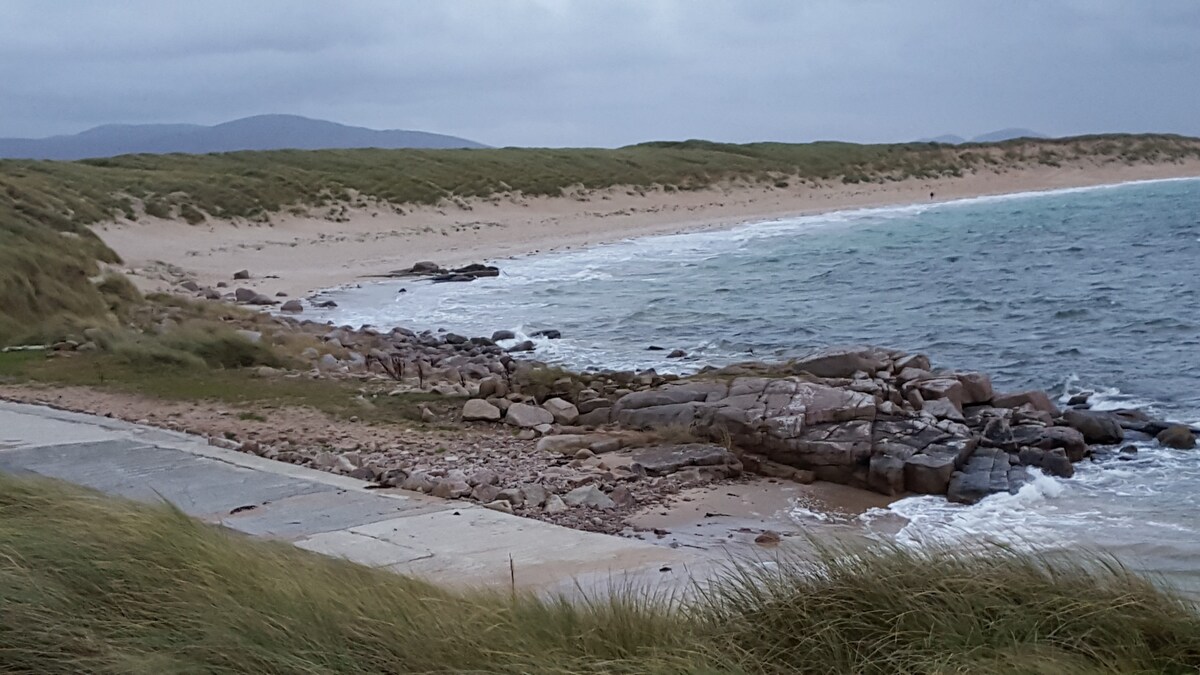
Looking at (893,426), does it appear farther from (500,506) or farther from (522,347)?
(522,347)

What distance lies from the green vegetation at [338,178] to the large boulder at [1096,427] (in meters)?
13.4

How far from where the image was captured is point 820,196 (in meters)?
62.7

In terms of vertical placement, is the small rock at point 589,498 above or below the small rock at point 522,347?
above

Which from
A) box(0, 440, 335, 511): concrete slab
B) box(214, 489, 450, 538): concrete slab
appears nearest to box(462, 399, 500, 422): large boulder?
box(0, 440, 335, 511): concrete slab

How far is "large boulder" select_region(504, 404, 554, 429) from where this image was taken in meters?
12.3

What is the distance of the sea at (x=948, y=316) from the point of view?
384 inches

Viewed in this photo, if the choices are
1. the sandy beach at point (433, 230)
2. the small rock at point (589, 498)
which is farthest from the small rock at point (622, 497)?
the sandy beach at point (433, 230)

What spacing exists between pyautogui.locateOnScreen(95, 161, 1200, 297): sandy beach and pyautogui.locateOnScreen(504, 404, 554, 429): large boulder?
15.7 m

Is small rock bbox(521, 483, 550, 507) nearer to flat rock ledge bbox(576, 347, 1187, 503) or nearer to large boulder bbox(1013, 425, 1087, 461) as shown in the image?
flat rock ledge bbox(576, 347, 1187, 503)

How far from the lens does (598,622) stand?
445 centimetres

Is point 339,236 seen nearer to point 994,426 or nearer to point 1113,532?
point 994,426

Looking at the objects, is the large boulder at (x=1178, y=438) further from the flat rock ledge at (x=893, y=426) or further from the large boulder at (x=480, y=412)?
the large boulder at (x=480, y=412)

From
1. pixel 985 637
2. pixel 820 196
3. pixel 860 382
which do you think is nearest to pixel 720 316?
pixel 860 382

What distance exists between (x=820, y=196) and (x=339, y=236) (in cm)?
3175
